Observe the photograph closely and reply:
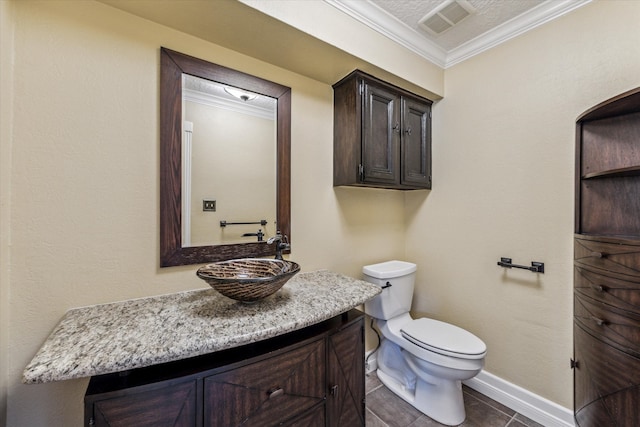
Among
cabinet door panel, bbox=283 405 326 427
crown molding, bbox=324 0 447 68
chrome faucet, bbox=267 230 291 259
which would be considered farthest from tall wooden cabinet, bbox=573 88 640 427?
chrome faucet, bbox=267 230 291 259

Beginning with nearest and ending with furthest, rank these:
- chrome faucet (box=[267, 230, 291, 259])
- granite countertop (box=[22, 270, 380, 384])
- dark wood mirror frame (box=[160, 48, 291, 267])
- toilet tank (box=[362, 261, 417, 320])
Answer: granite countertop (box=[22, 270, 380, 384]) → dark wood mirror frame (box=[160, 48, 291, 267]) → chrome faucet (box=[267, 230, 291, 259]) → toilet tank (box=[362, 261, 417, 320])

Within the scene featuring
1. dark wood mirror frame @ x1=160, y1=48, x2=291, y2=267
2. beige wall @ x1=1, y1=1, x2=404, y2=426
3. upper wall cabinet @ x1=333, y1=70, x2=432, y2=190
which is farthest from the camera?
upper wall cabinet @ x1=333, y1=70, x2=432, y2=190

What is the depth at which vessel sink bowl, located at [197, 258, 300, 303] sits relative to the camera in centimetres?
99

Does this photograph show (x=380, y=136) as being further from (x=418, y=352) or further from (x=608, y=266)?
(x=418, y=352)

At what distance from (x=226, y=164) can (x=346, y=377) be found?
→ 128 centimetres

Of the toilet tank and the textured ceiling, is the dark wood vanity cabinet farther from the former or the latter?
the textured ceiling

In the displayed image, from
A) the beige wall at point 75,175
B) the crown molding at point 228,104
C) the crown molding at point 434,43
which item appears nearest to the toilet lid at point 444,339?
the beige wall at point 75,175

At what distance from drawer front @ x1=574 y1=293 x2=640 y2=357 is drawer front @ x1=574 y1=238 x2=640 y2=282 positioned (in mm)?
157

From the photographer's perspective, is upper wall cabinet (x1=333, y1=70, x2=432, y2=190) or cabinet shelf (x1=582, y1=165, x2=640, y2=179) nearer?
cabinet shelf (x1=582, y1=165, x2=640, y2=179)

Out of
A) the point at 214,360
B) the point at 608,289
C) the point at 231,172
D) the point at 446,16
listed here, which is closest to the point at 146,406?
the point at 214,360

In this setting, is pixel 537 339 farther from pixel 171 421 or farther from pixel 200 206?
pixel 200 206

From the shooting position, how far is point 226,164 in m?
1.44

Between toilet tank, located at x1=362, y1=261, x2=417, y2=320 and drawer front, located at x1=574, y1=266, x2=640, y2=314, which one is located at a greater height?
drawer front, located at x1=574, y1=266, x2=640, y2=314

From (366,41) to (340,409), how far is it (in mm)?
2012
